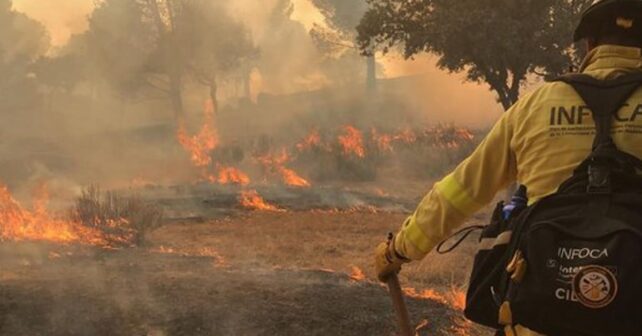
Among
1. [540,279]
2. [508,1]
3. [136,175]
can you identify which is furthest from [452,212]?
[136,175]

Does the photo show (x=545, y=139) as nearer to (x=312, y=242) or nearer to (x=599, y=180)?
(x=599, y=180)

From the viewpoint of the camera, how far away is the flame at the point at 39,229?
906 centimetres

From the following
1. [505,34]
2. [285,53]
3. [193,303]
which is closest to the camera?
[193,303]

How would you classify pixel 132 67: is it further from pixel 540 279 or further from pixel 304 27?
pixel 540 279

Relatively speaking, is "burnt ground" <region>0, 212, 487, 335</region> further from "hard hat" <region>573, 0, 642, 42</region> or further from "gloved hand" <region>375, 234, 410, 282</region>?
"hard hat" <region>573, 0, 642, 42</region>

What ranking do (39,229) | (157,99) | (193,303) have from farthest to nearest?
Result: (157,99), (39,229), (193,303)

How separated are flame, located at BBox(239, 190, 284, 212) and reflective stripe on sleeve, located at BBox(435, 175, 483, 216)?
1074 centimetres

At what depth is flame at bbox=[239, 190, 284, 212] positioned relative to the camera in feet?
43.0

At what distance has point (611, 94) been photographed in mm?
1964

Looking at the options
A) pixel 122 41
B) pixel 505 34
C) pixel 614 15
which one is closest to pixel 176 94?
pixel 122 41

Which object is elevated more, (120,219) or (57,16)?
(57,16)

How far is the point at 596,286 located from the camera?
5.66 feet

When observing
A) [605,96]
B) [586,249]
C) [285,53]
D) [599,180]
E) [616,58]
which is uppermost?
[285,53]

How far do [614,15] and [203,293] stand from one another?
171 inches
